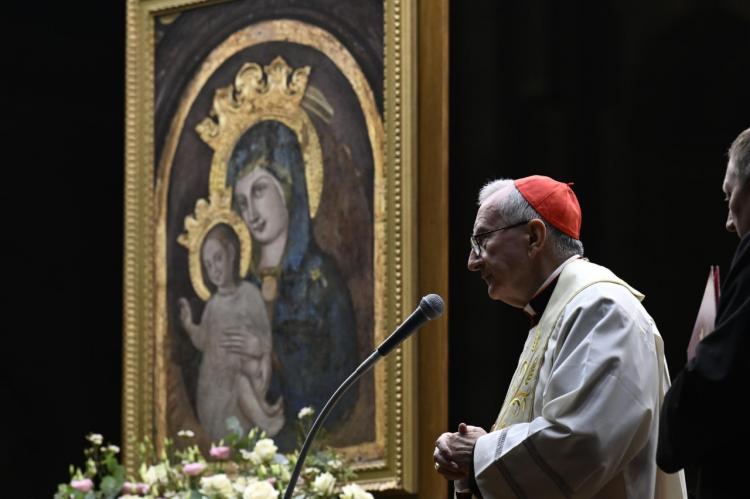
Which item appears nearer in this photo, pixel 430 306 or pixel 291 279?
pixel 430 306

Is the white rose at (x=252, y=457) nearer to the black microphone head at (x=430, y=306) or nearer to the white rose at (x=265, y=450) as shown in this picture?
the white rose at (x=265, y=450)

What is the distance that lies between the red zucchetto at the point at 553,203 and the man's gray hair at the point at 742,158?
99 centimetres

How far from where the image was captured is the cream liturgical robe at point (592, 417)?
400 centimetres

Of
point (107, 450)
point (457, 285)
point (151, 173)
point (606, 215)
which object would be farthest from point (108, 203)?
point (606, 215)

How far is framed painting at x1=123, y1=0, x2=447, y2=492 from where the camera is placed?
6.45m

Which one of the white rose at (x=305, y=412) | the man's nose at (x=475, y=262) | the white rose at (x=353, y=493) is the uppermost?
the man's nose at (x=475, y=262)

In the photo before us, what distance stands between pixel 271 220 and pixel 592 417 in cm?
320

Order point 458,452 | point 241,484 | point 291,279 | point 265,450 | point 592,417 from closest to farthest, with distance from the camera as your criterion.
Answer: point 592,417 → point 458,452 → point 241,484 → point 265,450 → point 291,279

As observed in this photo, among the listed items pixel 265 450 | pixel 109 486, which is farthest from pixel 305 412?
pixel 109 486

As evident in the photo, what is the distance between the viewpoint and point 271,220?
6.96m

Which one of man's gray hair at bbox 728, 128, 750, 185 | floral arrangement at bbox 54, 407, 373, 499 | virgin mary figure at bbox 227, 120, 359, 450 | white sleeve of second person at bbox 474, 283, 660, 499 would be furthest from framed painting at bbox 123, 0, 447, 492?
man's gray hair at bbox 728, 128, 750, 185

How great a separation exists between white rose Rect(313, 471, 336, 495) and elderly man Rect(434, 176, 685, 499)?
1536mm

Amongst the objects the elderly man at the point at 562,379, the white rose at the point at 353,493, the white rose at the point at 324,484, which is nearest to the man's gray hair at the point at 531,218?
the elderly man at the point at 562,379

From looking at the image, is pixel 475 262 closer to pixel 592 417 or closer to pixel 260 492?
pixel 592 417
